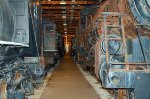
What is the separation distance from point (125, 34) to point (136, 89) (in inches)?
49.4

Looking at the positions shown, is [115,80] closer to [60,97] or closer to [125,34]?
[125,34]

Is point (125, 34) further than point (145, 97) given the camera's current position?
Yes

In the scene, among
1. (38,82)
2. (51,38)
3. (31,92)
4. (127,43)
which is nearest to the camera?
(127,43)

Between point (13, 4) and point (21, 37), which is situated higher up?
point (13, 4)

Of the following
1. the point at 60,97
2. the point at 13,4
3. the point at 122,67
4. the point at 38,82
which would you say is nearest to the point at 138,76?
the point at 122,67

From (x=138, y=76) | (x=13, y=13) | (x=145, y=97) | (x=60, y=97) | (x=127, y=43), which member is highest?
(x=13, y=13)

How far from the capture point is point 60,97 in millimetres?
8062

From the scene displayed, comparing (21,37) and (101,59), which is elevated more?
(21,37)

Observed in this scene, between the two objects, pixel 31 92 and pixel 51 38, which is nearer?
pixel 31 92

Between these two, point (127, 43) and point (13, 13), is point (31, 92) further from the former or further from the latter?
point (127, 43)

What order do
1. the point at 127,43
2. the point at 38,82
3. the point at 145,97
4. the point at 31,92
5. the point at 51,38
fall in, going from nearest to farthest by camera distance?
the point at 145,97
the point at 127,43
the point at 31,92
the point at 38,82
the point at 51,38

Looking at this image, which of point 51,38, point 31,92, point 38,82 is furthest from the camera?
point 51,38

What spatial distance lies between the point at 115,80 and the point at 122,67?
75cm

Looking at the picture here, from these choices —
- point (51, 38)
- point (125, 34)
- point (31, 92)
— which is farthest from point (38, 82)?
point (51, 38)
